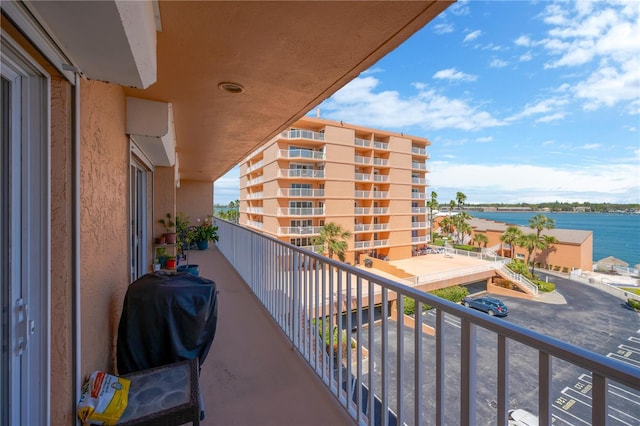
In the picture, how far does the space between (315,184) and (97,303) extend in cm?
2145

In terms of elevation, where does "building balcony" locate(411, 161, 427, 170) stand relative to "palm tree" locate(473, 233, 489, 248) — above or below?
above

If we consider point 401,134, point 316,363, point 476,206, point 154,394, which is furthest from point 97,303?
point 476,206

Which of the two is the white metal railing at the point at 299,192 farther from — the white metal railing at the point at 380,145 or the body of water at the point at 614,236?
the body of water at the point at 614,236

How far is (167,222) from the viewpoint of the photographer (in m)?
4.57

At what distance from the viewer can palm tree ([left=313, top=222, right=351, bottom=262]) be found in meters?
20.7

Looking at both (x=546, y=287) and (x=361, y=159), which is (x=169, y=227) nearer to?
(x=361, y=159)

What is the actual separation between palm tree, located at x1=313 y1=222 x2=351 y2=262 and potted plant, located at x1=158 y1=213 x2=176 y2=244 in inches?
637

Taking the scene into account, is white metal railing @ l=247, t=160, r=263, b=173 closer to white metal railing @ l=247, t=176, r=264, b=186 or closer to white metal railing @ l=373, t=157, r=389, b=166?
white metal railing @ l=247, t=176, r=264, b=186

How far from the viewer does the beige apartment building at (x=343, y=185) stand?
71.8 feet

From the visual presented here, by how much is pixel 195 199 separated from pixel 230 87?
8.29 meters

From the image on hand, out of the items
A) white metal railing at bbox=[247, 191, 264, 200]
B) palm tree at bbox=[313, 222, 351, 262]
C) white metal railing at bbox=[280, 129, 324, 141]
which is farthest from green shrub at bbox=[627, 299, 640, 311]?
white metal railing at bbox=[247, 191, 264, 200]

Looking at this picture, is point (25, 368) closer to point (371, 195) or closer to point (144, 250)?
point (144, 250)

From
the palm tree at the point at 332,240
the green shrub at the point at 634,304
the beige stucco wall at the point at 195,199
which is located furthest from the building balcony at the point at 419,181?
the beige stucco wall at the point at 195,199

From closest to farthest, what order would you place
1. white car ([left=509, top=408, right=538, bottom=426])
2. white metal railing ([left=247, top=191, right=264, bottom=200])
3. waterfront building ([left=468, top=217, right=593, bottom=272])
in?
1. white car ([left=509, top=408, right=538, bottom=426])
2. waterfront building ([left=468, top=217, right=593, bottom=272])
3. white metal railing ([left=247, top=191, right=264, bottom=200])
